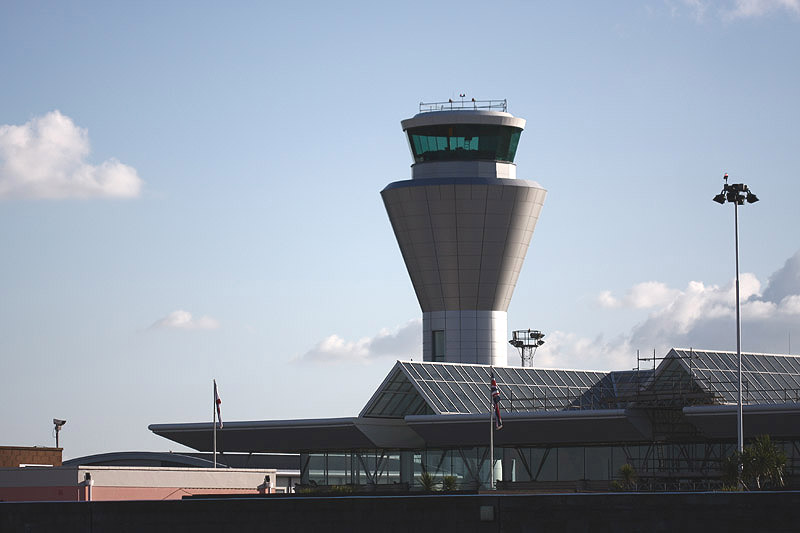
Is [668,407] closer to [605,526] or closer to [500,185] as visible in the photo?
[500,185]

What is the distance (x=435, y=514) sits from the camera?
39406mm

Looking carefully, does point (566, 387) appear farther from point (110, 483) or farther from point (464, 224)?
point (110, 483)

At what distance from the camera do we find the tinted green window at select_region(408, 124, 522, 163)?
4301 inches

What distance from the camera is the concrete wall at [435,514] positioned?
38.1 meters

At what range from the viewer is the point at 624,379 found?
323 feet

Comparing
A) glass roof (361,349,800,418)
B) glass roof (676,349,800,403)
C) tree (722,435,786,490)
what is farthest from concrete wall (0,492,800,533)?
glass roof (676,349,800,403)

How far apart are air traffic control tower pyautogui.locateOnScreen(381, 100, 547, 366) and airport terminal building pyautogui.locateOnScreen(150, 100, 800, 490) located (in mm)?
100

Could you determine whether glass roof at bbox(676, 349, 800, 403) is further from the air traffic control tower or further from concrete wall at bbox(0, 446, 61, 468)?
concrete wall at bbox(0, 446, 61, 468)

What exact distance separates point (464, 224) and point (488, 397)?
2070 cm

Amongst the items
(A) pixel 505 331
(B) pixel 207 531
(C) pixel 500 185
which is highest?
(C) pixel 500 185

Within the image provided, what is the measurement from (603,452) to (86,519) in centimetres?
4914

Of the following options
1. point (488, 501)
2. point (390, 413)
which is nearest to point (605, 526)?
point (488, 501)

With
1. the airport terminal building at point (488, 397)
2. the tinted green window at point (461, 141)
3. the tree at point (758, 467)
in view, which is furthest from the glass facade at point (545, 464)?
the tinted green window at point (461, 141)

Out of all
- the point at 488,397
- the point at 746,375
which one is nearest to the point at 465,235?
the point at 488,397
